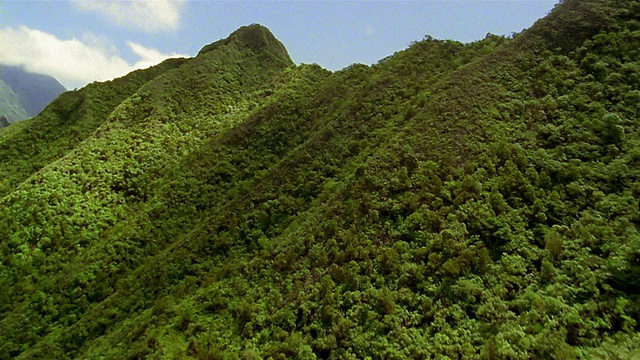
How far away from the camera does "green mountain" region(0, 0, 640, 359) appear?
451 inches

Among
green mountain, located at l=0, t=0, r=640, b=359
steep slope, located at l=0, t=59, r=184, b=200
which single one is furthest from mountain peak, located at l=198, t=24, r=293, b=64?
green mountain, located at l=0, t=0, r=640, b=359

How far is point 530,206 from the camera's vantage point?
14.5 m

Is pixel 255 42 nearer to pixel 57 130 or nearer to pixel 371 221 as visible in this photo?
pixel 57 130

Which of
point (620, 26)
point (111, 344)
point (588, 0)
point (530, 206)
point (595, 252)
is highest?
point (588, 0)

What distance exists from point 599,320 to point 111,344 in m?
20.0

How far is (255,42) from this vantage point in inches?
2130

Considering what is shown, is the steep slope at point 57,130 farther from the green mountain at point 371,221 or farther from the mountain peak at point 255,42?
the mountain peak at point 255,42

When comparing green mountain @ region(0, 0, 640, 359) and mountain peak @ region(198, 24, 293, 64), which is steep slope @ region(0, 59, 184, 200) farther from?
mountain peak @ region(198, 24, 293, 64)

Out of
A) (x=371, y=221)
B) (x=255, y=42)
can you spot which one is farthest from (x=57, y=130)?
(x=371, y=221)

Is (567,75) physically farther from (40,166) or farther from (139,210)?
(40,166)

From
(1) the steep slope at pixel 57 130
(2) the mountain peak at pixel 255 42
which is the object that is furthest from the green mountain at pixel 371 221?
(2) the mountain peak at pixel 255 42

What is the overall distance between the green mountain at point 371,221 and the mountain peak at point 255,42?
73.7 ft

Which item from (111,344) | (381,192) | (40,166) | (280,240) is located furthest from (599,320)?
(40,166)

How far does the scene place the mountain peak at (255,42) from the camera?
52.3m
